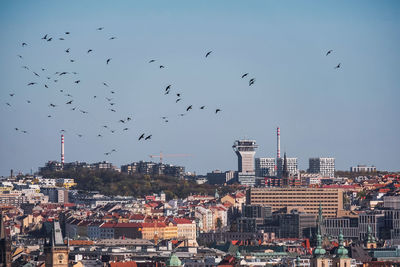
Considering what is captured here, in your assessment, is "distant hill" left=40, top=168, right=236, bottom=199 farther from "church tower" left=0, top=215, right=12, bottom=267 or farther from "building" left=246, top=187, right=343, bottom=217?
"church tower" left=0, top=215, right=12, bottom=267

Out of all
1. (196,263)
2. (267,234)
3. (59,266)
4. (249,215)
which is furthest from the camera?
(249,215)

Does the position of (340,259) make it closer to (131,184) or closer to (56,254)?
(56,254)

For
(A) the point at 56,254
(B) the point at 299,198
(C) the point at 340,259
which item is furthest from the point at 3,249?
(B) the point at 299,198

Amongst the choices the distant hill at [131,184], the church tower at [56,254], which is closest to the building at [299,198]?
the distant hill at [131,184]

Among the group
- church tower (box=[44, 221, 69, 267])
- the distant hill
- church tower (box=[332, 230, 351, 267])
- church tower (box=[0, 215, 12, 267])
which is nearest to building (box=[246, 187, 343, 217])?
the distant hill

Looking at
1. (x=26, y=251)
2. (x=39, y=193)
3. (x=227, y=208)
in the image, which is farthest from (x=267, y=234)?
(x=39, y=193)

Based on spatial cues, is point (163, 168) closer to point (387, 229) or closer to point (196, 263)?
point (387, 229)
